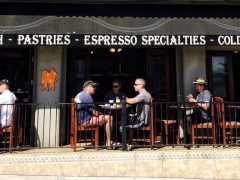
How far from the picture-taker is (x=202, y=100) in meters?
7.67

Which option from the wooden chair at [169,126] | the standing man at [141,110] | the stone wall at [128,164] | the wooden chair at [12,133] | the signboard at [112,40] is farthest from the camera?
the wooden chair at [169,126]

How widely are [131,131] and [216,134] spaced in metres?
1.82

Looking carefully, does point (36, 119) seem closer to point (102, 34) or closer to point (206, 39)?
point (102, 34)

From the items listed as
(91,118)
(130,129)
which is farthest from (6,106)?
(130,129)

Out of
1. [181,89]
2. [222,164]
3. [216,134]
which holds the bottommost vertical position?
[222,164]

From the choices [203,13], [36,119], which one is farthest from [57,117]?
[203,13]

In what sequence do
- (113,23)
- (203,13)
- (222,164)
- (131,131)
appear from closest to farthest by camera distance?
(222,164) → (131,131) → (113,23) → (203,13)

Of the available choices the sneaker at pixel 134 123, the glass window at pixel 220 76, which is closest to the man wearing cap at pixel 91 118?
the sneaker at pixel 134 123

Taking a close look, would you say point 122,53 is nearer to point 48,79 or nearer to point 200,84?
point 48,79

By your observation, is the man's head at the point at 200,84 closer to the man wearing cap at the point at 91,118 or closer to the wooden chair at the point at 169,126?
the wooden chair at the point at 169,126

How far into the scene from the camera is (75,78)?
8984 mm

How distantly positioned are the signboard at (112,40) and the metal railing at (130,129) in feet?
4.42

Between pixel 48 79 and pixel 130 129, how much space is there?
2.50 meters

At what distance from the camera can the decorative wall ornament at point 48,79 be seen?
834cm
